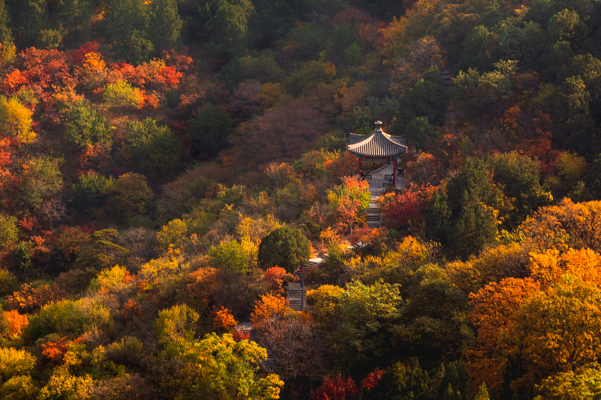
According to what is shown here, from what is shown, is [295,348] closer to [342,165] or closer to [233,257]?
[233,257]

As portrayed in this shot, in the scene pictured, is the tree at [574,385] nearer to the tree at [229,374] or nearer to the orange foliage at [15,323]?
the tree at [229,374]

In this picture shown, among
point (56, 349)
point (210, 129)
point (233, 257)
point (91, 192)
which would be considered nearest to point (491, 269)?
point (233, 257)

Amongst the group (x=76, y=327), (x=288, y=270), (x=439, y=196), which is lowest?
(x=76, y=327)

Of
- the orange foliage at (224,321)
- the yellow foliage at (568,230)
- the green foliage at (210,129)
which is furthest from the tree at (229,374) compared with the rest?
the green foliage at (210,129)

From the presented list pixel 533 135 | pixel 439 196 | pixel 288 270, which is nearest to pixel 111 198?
pixel 288 270

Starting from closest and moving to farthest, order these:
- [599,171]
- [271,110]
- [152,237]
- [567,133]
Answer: [599,171] < [567,133] < [152,237] < [271,110]

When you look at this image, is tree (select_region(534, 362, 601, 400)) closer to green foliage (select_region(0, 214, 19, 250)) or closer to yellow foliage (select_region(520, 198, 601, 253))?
yellow foliage (select_region(520, 198, 601, 253))

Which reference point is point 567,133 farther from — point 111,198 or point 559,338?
point 111,198
